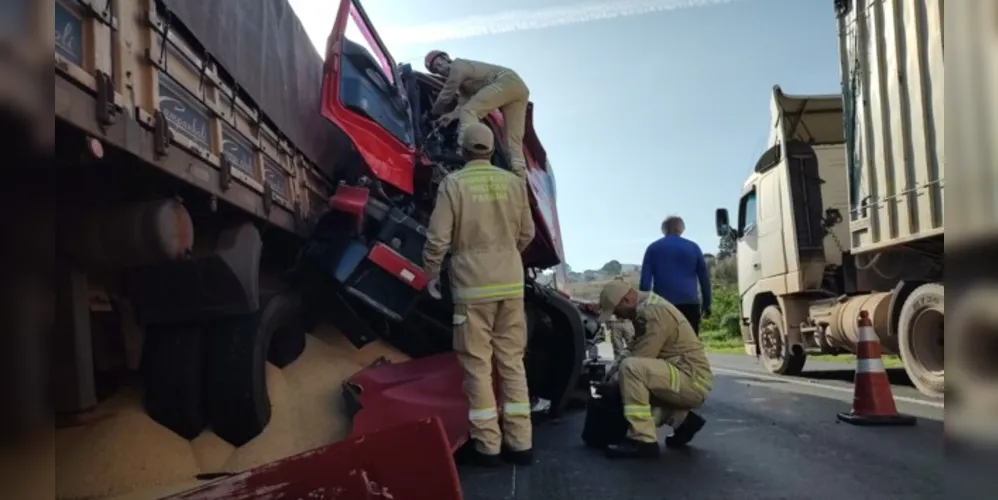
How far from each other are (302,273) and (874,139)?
17.5ft

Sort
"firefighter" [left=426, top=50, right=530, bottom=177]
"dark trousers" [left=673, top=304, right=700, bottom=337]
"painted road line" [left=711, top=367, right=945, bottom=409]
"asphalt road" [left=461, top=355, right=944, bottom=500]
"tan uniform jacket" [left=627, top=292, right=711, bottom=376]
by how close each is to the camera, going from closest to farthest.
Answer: "asphalt road" [left=461, top=355, right=944, bottom=500] → "tan uniform jacket" [left=627, top=292, right=711, bottom=376] → "firefighter" [left=426, top=50, right=530, bottom=177] → "painted road line" [left=711, top=367, right=945, bottom=409] → "dark trousers" [left=673, top=304, right=700, bottom=337]

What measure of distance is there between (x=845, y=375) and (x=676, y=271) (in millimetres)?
4309

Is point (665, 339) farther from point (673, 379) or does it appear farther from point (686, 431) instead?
point (686, 431)

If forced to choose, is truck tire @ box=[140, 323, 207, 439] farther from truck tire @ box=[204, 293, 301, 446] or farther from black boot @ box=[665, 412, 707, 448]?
black boot @ box=[665, 412, 707, 448]

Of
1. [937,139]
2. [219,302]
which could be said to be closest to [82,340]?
[219,302]

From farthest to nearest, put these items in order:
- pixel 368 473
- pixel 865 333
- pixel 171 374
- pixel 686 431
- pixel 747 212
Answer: pixel 747 212
pixel 865 333
pixel 686 431
pixel 171 374
pixel 368 473

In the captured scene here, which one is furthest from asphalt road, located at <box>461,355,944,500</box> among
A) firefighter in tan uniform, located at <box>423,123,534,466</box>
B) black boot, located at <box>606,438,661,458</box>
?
firefighter in tan uniform, located at <box>423,123,534,466</box>

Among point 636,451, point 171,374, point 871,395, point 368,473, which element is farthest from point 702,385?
point 368,473

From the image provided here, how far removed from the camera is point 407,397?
158 inches

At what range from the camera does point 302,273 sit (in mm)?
4176

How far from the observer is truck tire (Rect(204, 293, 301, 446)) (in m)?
3.36

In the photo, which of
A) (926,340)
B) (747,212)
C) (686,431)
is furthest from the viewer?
(747,212)

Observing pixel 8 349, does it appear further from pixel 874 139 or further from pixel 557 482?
pixel 874 139

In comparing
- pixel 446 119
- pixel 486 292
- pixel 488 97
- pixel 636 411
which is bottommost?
pixel 636 411
